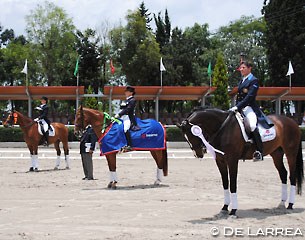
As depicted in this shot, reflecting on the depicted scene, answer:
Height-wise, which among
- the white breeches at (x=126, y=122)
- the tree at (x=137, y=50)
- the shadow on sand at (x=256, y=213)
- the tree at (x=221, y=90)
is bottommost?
the shadow on sand at (x=256, y=213)

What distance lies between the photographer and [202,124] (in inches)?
386

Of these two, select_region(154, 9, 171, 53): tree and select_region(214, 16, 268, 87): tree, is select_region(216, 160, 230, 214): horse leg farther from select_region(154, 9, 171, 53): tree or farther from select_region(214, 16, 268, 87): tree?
select_region(154, 9, 171, 53): tree

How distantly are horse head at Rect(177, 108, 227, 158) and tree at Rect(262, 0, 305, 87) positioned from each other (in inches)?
1752

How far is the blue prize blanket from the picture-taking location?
1389 cm

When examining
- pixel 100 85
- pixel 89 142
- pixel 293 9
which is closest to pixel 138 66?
pixel 100 85

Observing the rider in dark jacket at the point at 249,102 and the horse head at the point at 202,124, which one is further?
the rider in dark jacket at the point at 249,102

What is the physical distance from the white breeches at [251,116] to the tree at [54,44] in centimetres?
5245

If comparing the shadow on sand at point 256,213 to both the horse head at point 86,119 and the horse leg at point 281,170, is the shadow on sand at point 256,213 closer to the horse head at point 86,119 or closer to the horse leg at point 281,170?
the horse leg at point 281,170

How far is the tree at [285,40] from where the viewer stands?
173 ft

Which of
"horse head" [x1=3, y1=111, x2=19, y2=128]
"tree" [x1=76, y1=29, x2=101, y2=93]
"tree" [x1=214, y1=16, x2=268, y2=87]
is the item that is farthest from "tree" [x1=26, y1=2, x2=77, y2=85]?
"horse head" [x1=3, y1=111, x2=19, y2=128]

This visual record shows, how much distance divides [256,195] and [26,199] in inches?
231

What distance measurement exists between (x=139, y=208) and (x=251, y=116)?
121 inches

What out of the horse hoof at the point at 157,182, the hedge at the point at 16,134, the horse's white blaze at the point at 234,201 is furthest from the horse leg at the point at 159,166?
the hedge at the point at 16,134

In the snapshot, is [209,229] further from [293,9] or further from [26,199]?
[293,9]
